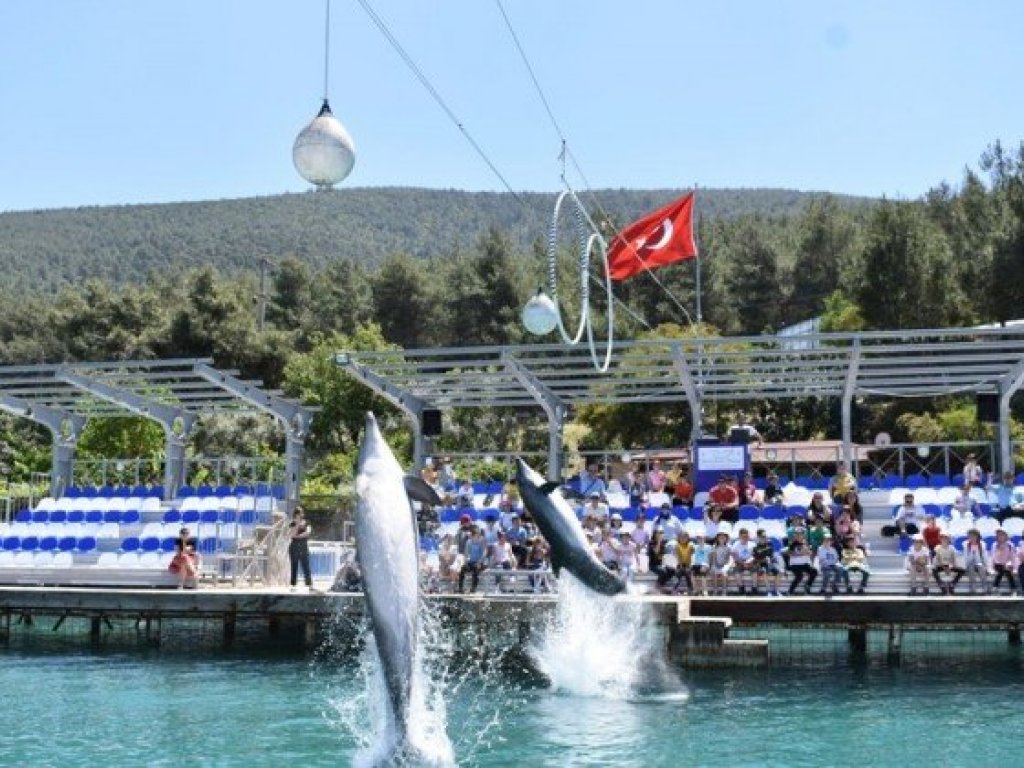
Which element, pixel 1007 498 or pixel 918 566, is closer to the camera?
pixel 918 566

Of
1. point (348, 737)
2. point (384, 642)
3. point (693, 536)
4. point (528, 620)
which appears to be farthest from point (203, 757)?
point (693, 536)

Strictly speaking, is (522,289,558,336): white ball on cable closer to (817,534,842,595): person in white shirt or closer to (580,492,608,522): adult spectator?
(580,492,608,522): adult spectator

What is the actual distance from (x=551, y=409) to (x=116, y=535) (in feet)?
28.5

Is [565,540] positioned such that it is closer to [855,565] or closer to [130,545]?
[855,565]

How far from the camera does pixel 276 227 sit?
487ft

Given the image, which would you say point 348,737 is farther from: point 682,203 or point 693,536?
point 682,203

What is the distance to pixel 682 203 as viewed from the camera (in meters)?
28.9

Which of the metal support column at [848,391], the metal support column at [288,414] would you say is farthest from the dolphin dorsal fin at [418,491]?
the metal support column at [288,414]

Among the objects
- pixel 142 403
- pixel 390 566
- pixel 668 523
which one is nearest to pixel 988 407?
pixel 668 523

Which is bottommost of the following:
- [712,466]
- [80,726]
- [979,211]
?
[80,726]

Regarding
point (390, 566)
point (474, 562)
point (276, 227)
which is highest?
point (276, 227)

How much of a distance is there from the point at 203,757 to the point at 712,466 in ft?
47.1

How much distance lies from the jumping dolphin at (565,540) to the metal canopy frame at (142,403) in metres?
11.1

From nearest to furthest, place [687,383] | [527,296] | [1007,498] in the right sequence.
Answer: [1007,498] → [687,383] → [527,296]
